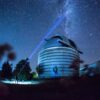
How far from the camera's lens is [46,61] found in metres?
129

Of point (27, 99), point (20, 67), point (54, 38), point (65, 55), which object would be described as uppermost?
point (54, 38)

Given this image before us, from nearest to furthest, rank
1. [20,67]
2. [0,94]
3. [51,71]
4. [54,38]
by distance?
1. [0,94]
2. [20,67]
3. [51,71]
4. [54,38]

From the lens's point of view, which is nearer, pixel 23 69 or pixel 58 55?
pixel 23 69

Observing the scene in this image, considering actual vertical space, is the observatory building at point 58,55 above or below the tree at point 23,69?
above

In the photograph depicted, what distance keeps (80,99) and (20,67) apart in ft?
215

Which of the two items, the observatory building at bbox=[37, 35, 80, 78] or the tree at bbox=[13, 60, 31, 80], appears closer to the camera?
the tree at bbox=[13, 60, 31, 80]

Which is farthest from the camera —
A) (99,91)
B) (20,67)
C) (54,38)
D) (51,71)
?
(54,38)

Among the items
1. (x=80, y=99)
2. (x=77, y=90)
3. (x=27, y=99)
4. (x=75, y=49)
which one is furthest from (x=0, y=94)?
(x=75, y=49)

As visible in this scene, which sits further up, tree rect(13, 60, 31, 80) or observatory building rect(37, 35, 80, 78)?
observatory building rect(37, 35, 80, 78)

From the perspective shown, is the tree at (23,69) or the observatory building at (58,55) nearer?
the tree at (23,69)

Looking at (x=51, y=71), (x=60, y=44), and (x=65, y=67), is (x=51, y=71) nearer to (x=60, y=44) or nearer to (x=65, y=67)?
(x=65, y=67)

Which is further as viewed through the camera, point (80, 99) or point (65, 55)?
point (65, 55)

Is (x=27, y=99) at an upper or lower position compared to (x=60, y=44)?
lower

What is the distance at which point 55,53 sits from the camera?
131 m
